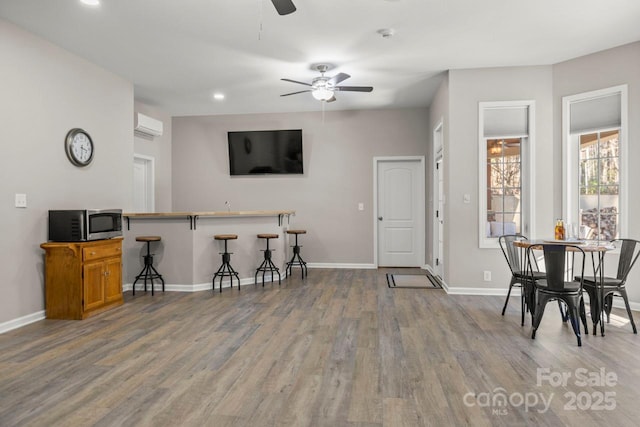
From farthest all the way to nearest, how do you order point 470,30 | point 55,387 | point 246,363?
point 470,30 < point 246,363 < point 55,387

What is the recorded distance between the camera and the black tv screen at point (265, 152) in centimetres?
741

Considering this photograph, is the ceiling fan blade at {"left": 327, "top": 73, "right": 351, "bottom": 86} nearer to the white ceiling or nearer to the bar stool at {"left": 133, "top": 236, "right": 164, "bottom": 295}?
the white ceiling

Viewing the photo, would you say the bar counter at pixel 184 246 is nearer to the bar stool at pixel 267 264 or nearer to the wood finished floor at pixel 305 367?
the bar stool at pixel 267 264

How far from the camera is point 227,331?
367cm

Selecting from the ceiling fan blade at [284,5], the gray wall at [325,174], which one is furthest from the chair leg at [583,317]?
the gray wall at [325,174]

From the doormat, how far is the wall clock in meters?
4.24

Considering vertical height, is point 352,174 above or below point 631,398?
above

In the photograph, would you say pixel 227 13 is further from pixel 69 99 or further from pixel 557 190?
pixel 557 190

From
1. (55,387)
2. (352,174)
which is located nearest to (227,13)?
(55,387)

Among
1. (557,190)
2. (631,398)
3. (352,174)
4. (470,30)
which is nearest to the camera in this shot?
(631,398)

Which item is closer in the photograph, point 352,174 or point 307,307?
point 307,307

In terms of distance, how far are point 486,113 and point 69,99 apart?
4.98 m

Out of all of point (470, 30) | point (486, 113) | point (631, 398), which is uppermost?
point (470, 30)

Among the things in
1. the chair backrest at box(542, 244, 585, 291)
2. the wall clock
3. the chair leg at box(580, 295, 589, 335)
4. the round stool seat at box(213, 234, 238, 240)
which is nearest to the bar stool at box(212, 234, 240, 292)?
the round stool seat at box(213, 234, 238, 240)
